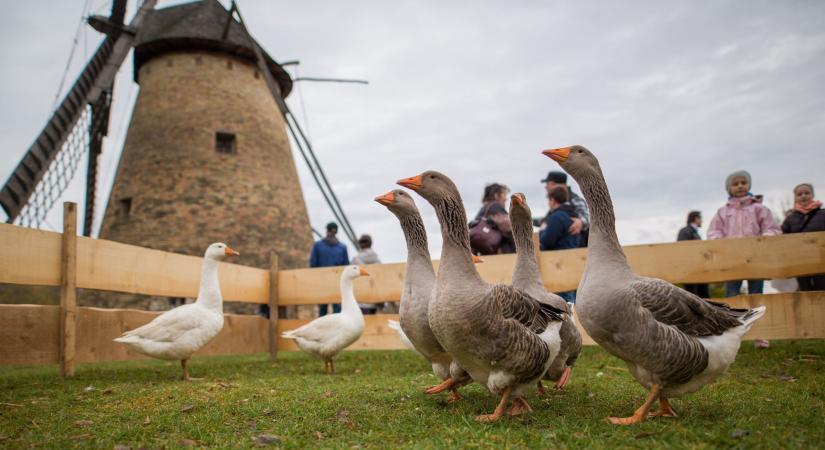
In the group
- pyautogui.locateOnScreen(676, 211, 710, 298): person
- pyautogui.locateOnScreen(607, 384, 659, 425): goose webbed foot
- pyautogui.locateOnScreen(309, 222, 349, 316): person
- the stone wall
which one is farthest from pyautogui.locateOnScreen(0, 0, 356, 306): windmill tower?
pyautogui.locateOnScreen(607, 384, 659, 425): goose webbed foot

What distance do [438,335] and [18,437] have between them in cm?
277

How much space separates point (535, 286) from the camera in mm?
4703

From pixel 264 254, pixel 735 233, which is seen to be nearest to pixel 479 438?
pixel 735 233

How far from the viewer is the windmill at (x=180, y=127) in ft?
55.0

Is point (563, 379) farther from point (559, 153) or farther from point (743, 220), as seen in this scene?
point (743, 220)

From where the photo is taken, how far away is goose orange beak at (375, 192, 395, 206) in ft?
14.8

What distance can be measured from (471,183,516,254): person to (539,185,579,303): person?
1.69 feet

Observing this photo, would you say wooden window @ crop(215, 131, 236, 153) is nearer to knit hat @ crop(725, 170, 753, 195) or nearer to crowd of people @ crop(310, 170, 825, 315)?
crowd of people @ crop(310, 170, 825, 315)

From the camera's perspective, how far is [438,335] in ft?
11.9

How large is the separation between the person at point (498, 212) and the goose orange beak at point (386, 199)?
10.8ft

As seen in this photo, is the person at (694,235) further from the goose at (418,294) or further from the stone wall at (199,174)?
the stone wall at (199,174)

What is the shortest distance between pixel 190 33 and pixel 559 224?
15288 mm

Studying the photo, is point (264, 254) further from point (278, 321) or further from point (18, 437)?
point (18, 437)

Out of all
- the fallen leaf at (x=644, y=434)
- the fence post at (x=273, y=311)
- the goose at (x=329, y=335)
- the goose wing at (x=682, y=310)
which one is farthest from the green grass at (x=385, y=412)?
the fence post at (x=273, y=311)
